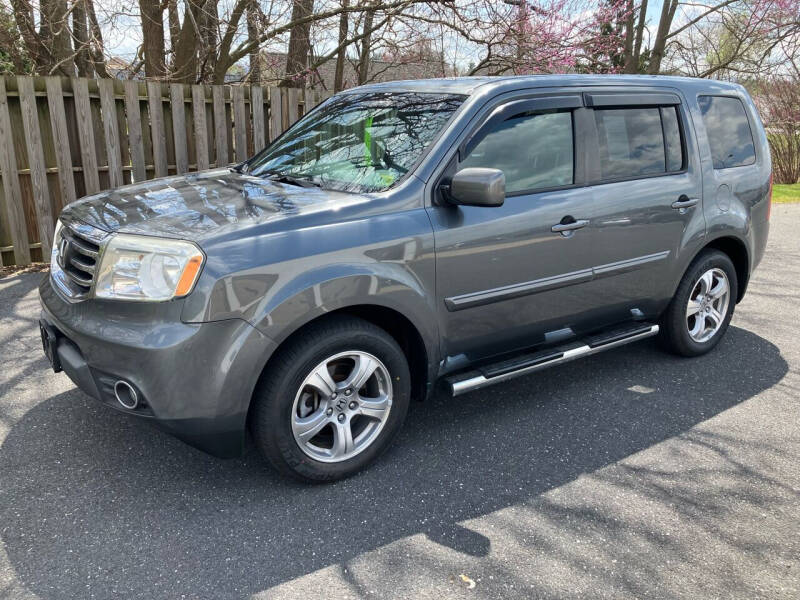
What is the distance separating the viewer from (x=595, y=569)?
267cm

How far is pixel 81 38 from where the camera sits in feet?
29.9

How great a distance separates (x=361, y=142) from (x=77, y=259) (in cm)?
154

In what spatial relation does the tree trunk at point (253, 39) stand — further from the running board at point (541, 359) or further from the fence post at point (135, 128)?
the running board at point (541, 359)

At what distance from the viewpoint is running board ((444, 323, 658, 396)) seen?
3.54 m

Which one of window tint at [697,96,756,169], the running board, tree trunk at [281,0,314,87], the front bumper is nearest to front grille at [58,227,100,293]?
the front bumper

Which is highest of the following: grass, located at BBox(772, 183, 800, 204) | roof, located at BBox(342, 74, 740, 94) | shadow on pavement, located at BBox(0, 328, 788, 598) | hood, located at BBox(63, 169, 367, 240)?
roof, located at BBox(342, 74, 740, 94)

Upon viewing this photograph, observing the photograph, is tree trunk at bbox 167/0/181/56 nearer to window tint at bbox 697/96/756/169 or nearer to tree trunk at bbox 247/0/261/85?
tree trunk at bbox 247/0/261/85

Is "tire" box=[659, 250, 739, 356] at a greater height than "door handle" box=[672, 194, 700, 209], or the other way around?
"door handle" box=[672, 194, 700, 209]

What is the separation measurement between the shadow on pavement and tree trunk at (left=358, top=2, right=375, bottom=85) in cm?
641

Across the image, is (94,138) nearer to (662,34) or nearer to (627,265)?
(627,265)

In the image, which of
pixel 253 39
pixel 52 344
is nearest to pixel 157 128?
pixel 253 39

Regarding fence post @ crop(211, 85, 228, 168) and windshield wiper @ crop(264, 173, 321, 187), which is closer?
windshield wiper @ crop(264, 173, 321, 187)

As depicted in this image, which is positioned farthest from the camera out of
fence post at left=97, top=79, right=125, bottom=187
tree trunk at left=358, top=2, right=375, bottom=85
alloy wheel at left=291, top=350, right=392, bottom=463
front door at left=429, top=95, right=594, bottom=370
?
tree trunk at left=358, top=2, right=375, bottom=85

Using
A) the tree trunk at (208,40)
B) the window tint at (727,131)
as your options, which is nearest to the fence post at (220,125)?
the tree trunk at (208,40)
